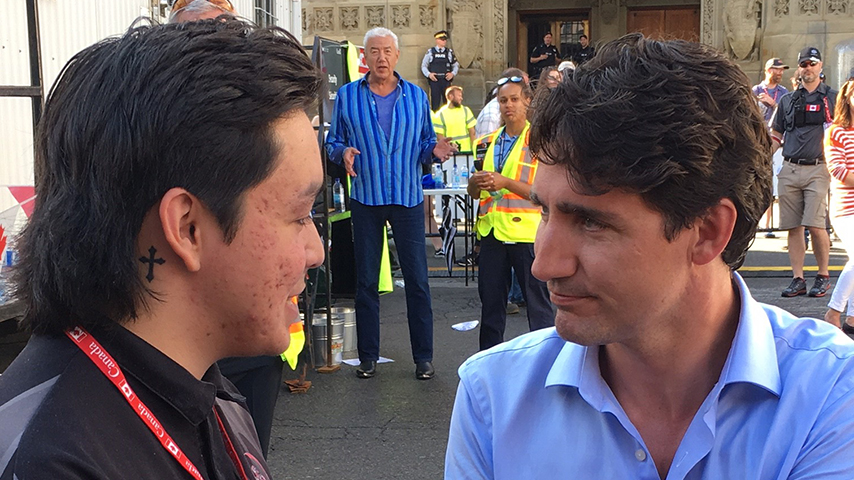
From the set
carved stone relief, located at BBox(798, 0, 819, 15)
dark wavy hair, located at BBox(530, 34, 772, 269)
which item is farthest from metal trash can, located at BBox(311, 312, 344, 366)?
carved stone relief, located at BBox(798, 0, 819, 15)

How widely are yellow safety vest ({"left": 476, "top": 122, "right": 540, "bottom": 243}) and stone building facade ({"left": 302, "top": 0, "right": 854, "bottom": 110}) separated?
1405 cm

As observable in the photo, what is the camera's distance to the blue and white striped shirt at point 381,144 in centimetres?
588

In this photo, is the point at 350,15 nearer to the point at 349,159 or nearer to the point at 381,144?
the point at 381,144

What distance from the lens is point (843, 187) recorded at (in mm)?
7098

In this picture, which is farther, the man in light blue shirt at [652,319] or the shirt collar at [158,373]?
the man in light blue shirt at [652,319]

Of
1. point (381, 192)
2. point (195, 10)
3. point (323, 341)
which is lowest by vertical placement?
point (323, 341)

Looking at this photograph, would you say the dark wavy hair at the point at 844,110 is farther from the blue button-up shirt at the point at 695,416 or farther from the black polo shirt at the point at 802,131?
the blue button-up shirt at the point at 695,416

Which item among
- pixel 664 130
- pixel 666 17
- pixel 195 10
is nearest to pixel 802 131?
pixel 195 10

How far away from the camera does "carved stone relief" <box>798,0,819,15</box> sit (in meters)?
20.1

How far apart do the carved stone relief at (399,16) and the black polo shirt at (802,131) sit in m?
13.8

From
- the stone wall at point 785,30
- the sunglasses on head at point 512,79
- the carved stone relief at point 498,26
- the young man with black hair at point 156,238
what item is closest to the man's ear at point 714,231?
the young man with black hair at point 156,238

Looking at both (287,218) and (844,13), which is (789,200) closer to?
(287,218)

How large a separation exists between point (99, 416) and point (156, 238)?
10.3 inches

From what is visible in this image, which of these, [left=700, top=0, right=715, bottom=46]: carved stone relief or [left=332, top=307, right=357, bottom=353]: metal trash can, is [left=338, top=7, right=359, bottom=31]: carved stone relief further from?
[left=332, top=307, right=357, bottom=353]: metal trash can
